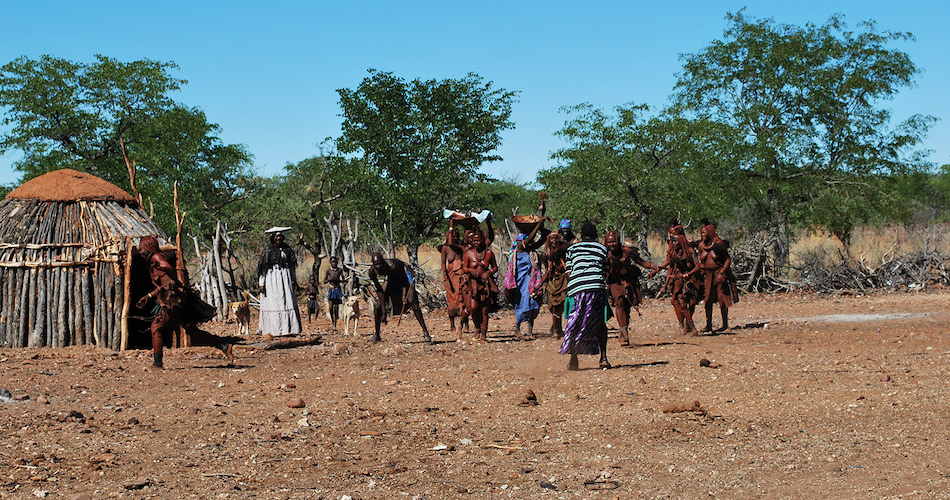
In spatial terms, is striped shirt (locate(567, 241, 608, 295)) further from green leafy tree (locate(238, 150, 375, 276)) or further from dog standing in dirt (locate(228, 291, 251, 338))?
green leafy tree (locate(238, 150, 375, 276))

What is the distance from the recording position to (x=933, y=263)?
2078 cm

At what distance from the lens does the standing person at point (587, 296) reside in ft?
29.1

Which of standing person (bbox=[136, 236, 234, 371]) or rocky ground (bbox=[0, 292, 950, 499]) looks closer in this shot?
rocky ground (bbox=[0, 292, 950, 499])

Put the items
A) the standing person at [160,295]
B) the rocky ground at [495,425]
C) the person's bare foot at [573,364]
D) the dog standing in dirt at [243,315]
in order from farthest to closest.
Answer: the dog standing in dirt at [243,315] < the standing person at [160,295] < the person's bare foot at [573,364] < the rocky ground at [495,425]

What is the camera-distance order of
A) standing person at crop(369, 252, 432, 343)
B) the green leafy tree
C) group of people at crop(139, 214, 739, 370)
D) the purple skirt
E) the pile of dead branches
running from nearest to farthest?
the purple skirt < group of people at crop(139, 214, 739, 370) < standing person at crop(369, 252, 432, 343) < the pile of dead branches < the green leafy tree

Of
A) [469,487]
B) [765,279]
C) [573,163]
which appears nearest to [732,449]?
[469,487]

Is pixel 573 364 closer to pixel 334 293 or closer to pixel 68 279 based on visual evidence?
pixel 68 279

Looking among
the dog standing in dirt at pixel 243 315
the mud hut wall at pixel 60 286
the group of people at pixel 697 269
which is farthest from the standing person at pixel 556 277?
the mud hut wall at pixel 60 286

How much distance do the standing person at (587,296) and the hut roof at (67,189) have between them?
7.72m

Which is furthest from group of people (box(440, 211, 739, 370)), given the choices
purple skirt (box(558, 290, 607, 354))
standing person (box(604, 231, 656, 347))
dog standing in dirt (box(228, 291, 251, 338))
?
dog standing in dirt (box(228, 291, 251, 338))

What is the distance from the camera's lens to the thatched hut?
1241cm

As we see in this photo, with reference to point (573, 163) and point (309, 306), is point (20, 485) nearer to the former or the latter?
point (309, 306)

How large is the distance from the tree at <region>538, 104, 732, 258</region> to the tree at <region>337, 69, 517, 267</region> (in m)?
2.56

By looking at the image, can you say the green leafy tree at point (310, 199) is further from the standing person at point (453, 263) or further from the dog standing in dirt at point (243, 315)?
the standing person at point (453, 263)
